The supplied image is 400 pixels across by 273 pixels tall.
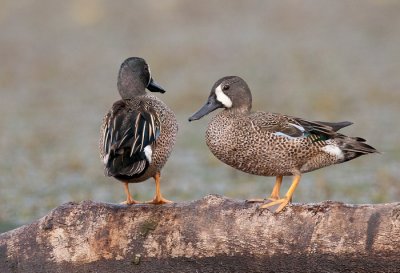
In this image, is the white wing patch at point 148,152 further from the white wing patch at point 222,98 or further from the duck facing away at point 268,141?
the white wing patch at point 222,98

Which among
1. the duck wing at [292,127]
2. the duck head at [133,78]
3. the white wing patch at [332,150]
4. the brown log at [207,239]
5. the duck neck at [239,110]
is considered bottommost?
the brown log at [207,239]

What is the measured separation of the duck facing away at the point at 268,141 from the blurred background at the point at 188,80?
3164 millimetres

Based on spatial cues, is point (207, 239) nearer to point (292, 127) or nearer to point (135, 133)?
point (135, 133)

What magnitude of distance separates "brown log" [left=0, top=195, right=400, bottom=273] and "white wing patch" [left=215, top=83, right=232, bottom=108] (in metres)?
0.99

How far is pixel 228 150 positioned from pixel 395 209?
146 centimetres

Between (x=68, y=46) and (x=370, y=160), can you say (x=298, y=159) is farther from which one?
(x=68, y=46)

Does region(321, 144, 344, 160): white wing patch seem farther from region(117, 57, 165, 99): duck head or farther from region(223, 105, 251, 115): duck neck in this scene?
region(117, 57, 165, 99): duck head

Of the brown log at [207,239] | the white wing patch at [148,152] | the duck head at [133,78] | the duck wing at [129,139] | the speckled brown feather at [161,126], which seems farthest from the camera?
the duck head at [133,78]

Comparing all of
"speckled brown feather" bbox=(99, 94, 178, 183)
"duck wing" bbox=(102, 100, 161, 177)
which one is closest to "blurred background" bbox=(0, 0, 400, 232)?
"speckled brown feather" bbox=(99, 94, 178, 183)

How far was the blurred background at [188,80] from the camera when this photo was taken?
36.9 feet

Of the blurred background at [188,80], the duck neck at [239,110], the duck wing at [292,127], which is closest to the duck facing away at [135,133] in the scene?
the duck neck at [239,110]

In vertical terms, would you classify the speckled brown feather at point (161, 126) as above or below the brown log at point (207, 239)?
above

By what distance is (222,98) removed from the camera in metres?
6.96

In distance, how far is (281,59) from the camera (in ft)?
64.3
